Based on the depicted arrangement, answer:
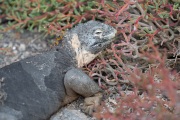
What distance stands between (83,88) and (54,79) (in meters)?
0.30

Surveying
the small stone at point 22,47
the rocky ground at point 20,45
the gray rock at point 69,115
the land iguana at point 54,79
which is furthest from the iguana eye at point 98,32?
the small stone at point 22,47

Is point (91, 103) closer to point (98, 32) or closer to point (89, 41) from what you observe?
point (89, 41)

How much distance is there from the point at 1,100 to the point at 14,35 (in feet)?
6.26

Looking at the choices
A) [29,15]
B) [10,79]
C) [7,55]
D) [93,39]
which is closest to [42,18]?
[29,15]

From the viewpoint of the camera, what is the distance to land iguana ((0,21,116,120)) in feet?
14.1

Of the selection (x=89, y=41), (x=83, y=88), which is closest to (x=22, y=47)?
(x=89, y=41)

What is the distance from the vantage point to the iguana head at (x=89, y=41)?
4809mm

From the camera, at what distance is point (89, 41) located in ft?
15.8

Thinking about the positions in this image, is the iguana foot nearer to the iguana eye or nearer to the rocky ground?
the iguana eye

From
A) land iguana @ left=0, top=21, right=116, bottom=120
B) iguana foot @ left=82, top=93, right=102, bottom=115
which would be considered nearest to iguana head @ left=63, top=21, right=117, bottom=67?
land iguana @ left=0, top=21, right=116, bottom=120

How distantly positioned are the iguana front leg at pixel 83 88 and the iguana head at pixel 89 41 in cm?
25

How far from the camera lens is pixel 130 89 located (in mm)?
A: 4664

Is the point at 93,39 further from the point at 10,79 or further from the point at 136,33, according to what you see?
the point at 10,79

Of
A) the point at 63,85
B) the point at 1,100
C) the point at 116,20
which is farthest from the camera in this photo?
the point at 116,20
